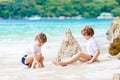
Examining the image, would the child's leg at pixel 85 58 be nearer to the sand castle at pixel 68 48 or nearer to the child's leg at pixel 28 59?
the sand castle at pixel 68 48

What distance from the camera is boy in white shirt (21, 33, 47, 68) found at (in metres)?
9.21

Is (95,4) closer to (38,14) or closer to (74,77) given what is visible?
(38,14)

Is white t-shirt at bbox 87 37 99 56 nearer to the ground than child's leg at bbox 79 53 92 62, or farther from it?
farther from it

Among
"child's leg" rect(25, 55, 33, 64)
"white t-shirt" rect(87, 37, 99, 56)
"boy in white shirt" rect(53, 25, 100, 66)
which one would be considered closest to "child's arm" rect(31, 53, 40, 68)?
"child's leg" rect(25, 55, 33, 64)

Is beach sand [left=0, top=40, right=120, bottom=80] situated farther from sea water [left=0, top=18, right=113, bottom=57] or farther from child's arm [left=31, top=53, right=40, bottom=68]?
sea water [left=0, top=18, right=113, bottom=57]

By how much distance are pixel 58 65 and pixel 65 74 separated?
46.5 inches

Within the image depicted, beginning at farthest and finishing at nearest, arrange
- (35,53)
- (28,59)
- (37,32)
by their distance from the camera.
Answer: (37,32), (28,59), (35,53)

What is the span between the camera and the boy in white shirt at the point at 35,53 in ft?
30.2

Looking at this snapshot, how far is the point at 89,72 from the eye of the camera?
8.52 meters

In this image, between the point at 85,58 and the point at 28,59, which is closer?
the point at 28,59

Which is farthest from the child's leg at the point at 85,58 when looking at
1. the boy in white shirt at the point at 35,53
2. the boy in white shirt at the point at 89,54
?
the boy in white shirt at the point at 35,53

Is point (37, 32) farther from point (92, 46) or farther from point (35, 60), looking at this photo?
point (35, 60)

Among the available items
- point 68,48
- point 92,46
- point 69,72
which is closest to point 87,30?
point 92,46

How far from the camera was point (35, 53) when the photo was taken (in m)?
9.24
